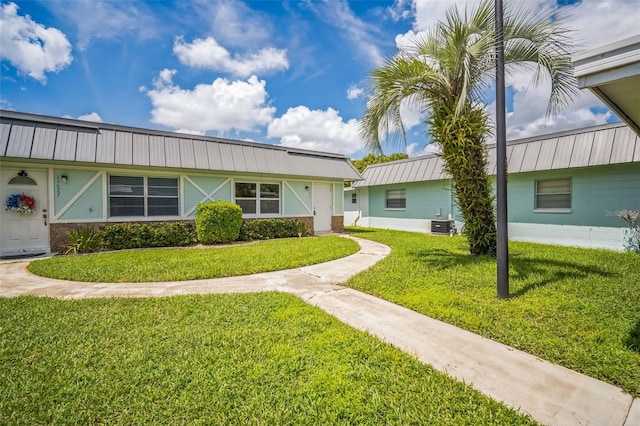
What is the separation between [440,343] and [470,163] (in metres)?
5.11

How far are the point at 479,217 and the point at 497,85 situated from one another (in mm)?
3501

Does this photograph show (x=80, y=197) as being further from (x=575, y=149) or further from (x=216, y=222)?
(x=575, y=149)

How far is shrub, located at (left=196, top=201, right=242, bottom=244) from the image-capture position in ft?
32.9

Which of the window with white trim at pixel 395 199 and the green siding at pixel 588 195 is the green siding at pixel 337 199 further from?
the green siding at pixel 588 195

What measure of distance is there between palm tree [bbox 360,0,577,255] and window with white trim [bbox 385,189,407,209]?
781 centimetres

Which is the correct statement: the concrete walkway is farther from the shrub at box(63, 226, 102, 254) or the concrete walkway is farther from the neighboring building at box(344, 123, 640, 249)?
the neighboring building at box(344, 123, 640, 249)

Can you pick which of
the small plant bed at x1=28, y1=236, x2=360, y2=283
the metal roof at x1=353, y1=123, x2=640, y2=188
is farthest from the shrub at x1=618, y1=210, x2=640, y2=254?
the small plant bed at x1=28, y1=236, x2=360, y2=283

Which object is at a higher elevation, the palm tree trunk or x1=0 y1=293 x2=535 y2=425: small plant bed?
the palm tree trunk

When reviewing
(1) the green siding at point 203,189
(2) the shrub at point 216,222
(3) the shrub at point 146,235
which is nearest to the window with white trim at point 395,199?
(1) the green siding at point 203,189

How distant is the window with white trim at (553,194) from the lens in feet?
32.7

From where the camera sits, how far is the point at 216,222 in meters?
10.1

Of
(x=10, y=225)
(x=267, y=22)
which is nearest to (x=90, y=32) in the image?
(x=267, y=22)

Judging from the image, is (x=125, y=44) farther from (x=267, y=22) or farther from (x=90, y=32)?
(x=267, y=22)

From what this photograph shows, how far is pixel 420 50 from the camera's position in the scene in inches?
259
